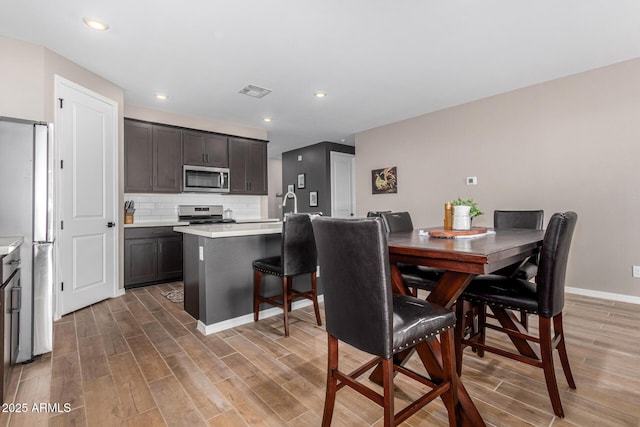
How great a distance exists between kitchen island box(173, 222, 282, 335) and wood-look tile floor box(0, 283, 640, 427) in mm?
164

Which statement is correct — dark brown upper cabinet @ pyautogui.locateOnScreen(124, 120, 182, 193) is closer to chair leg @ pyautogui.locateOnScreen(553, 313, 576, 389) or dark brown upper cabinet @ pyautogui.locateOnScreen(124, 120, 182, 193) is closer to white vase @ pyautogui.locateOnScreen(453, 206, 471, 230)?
white vase @ pyautogui.locateOnScreen(453, 206, 471, 230)

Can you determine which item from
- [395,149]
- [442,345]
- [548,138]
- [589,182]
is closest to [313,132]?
[395,149]

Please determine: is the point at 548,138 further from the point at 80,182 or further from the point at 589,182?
the point at 80,182

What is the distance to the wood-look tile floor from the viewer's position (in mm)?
1555

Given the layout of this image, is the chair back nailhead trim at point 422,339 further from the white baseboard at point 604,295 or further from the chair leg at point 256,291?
the white baseboard at point 604,295

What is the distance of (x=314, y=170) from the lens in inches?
287

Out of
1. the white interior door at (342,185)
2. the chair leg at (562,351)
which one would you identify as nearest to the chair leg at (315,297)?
the chair leg at (562,351)

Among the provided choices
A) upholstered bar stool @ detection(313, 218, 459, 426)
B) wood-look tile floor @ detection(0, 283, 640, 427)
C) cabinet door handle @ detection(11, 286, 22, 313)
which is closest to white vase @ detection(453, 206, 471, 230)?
wood-look tile floor @ detection(0, 283, 640, 427)

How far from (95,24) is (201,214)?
3.20 m

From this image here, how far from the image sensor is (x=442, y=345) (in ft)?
4.53

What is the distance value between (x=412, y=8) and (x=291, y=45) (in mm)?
1099

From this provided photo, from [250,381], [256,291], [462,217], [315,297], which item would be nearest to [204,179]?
[256,291]

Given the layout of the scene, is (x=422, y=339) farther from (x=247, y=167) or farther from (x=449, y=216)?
(x=247, y=167)

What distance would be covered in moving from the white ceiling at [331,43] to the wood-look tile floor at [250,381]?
257 cm
